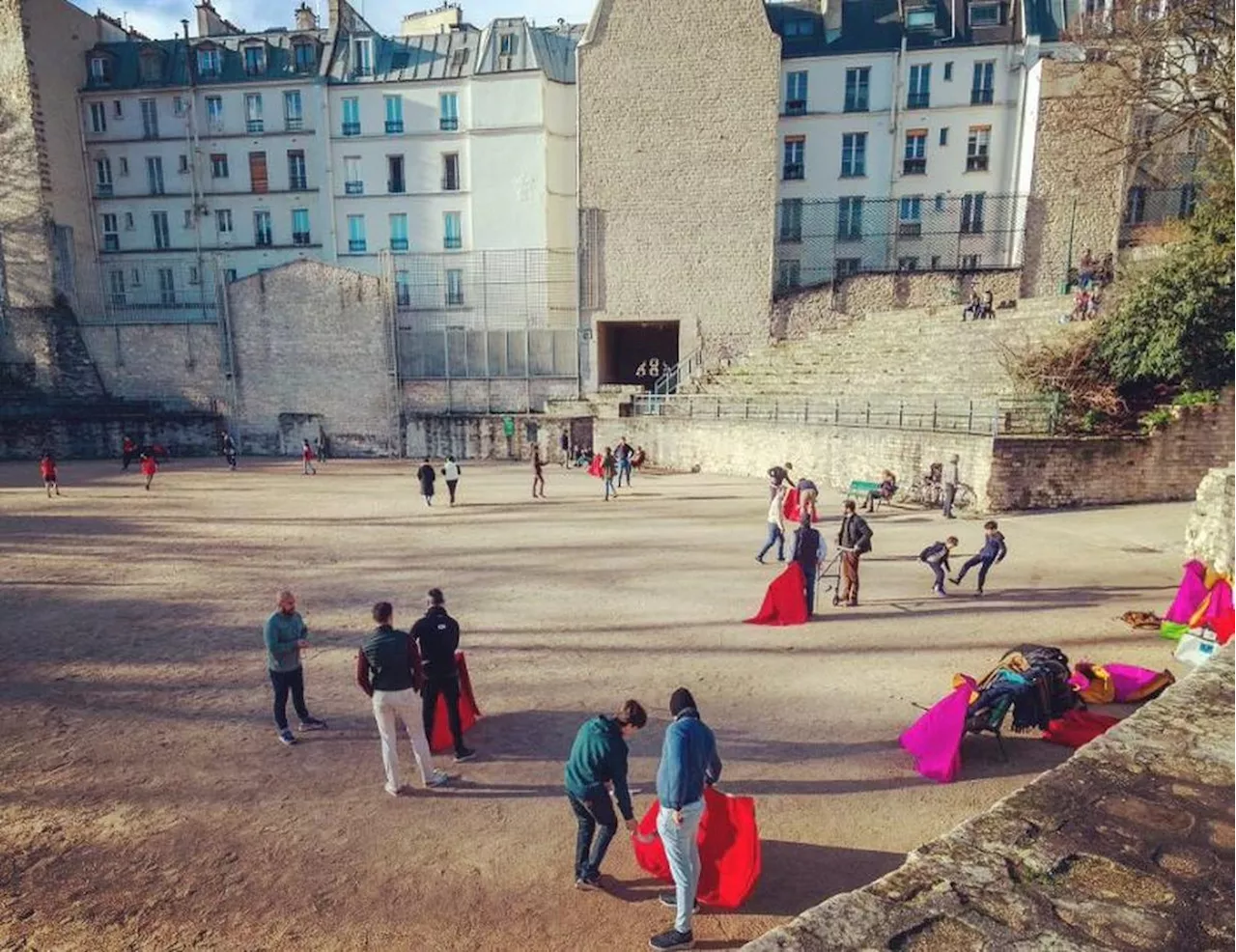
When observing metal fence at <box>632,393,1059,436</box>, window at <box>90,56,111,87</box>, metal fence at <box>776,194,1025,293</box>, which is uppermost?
window at <box>90,56,111,87</box>

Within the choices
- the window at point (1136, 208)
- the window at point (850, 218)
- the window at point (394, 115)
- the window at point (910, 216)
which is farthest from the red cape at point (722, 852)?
the window at point (394, 115)

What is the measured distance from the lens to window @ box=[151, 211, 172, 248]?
36.6m

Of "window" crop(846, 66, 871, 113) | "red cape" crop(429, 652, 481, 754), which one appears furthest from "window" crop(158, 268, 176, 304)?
"red cape" crop(429, 652, 481, 754)

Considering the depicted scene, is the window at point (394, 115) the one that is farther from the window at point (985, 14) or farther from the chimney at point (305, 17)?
→ the window at point (985, 14)

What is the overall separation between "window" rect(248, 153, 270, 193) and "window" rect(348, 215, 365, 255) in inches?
197

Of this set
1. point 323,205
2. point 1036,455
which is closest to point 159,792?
point 1036,455

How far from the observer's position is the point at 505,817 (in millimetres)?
5441

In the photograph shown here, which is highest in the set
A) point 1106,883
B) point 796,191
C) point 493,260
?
point 796,191

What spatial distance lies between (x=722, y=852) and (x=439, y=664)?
288 cm

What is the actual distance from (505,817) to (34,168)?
42.4 m

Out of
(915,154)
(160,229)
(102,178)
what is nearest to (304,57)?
(160,229)

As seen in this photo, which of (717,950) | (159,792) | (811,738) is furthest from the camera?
(811,738)

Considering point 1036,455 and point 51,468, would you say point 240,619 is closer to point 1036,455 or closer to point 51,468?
point 51,468

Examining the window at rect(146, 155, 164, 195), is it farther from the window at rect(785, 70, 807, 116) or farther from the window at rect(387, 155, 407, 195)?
the window at rect(785, 70, 807, 116)
